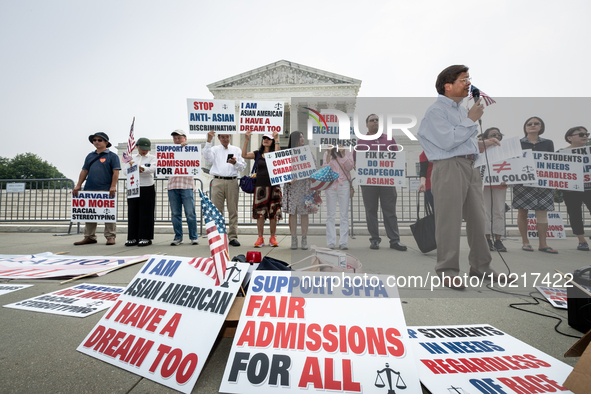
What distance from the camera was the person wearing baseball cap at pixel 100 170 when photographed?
538cm

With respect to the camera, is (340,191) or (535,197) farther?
(340,191)

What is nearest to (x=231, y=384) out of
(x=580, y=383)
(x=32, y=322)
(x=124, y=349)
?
(x=124, y=349)

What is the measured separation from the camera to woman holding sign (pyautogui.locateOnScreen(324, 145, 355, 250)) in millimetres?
4340

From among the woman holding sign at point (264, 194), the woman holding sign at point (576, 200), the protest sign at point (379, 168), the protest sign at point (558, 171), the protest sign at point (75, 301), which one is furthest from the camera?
the woman holding sign at point (264, 194)

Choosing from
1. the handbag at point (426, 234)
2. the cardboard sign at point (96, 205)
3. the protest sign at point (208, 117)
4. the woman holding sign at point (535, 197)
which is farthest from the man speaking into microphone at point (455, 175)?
the cardboard sign at point (96, 205)

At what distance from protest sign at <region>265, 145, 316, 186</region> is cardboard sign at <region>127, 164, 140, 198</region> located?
242 centimetres

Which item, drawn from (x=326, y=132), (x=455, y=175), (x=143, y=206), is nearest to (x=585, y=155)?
(x=455, y=175)

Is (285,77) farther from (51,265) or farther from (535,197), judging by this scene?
(51,265)

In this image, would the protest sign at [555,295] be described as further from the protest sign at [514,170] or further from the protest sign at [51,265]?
the protest sign at [51,265]

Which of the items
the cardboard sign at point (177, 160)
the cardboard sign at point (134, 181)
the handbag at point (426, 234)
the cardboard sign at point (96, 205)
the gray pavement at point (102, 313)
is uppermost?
the cardboard sign at point (177, 160)

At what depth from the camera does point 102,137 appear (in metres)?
5.34

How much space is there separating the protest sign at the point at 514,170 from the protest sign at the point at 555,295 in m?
2.00

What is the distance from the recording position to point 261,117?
5.27 meters

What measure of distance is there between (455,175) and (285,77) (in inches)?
1598
